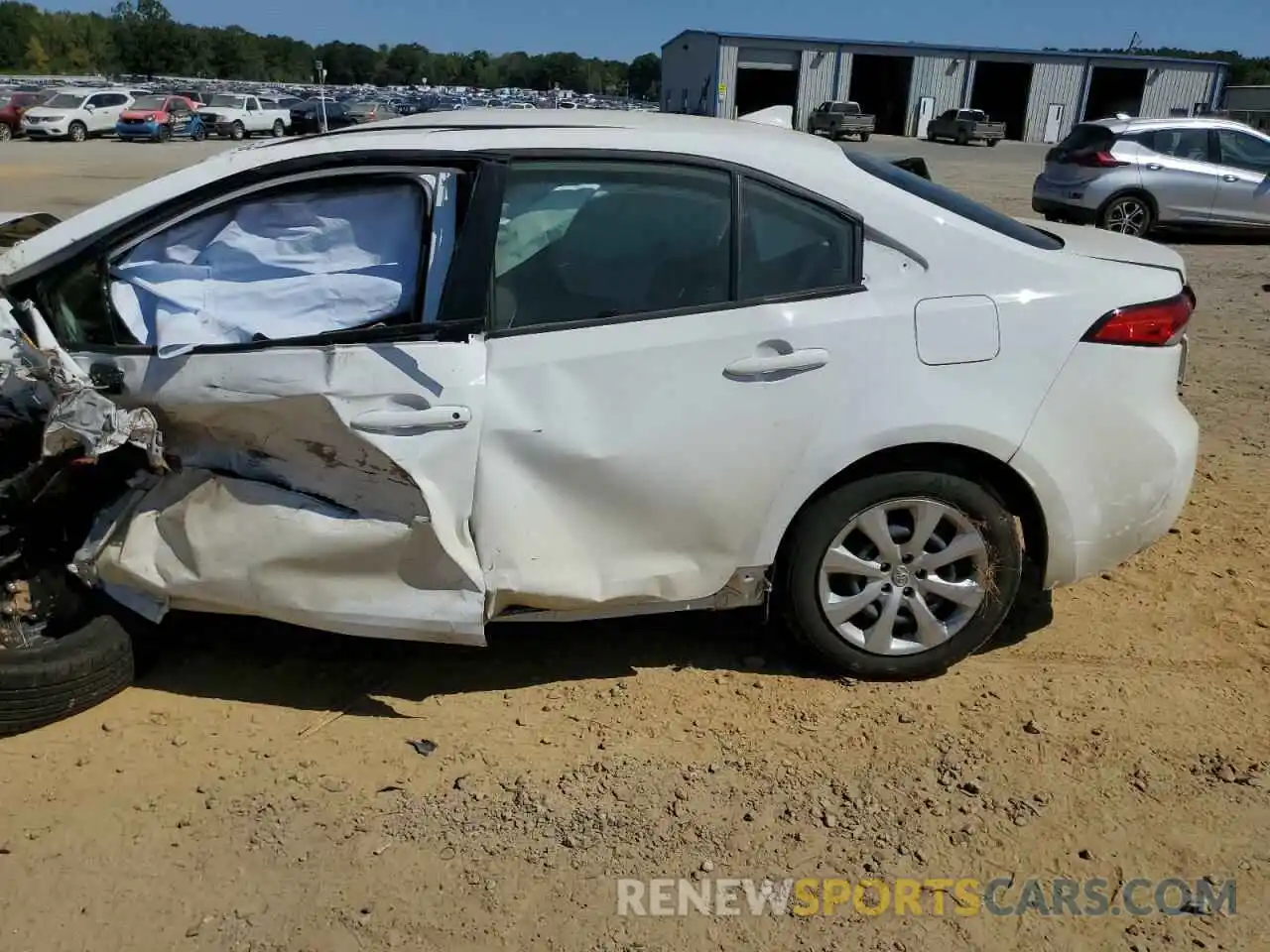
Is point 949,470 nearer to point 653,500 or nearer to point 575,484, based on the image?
point 653,500

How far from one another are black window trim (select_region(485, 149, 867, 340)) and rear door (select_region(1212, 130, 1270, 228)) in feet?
40.8

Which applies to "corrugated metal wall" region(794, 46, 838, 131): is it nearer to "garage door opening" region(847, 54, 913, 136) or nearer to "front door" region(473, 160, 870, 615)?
"garage door opening" region(847, 54, 913, 136)

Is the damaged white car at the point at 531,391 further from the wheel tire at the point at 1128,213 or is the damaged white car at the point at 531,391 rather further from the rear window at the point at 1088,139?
the rear window at the point at 1088,139

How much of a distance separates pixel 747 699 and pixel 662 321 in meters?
1.26

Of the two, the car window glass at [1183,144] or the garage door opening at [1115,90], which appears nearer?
the car window glass at [1183,144]

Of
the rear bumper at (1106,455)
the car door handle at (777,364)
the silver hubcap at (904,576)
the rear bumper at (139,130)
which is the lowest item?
the rear bumper at (139,130)

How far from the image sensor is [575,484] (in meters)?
3.00

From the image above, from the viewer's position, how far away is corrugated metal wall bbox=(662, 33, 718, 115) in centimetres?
5341

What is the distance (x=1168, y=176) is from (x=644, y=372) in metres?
12.7

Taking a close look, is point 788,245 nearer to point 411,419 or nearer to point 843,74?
point 411,419

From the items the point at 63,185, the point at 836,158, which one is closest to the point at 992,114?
the point at 63,185

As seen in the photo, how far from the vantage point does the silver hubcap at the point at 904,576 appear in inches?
127

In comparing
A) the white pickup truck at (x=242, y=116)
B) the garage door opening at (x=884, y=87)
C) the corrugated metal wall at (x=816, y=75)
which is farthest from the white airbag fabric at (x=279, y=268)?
the garage door opening at (x=884, y=87)

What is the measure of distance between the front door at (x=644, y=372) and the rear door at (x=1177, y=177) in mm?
11972
